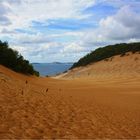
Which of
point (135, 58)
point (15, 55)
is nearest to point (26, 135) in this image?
point (15, 55)

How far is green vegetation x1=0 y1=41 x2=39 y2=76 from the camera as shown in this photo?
31844mm

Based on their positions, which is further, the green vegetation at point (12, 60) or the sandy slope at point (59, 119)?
the green vegetation at point (12, 60)

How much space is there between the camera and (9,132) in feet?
33.6

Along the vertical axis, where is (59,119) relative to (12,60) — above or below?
below

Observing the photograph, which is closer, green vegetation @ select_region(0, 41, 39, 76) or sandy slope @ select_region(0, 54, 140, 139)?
sandy slope @ select_region(0, 54, 140, 139)

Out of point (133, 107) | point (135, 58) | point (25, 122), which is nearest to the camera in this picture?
point (25, 122)

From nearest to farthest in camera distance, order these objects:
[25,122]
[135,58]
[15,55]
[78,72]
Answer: [25,122] < [15,55] < [135,58] < [78,72]

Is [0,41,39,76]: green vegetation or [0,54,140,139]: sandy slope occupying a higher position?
[0,41,39,76]: green vegetation

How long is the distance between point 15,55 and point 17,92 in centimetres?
1674

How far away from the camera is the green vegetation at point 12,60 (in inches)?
1254

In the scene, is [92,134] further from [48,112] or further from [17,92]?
[17,92]

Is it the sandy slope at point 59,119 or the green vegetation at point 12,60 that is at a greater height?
the green vegetation at point 12,60

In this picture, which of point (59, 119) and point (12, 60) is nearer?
point (59, 119)

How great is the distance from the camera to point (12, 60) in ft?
106
